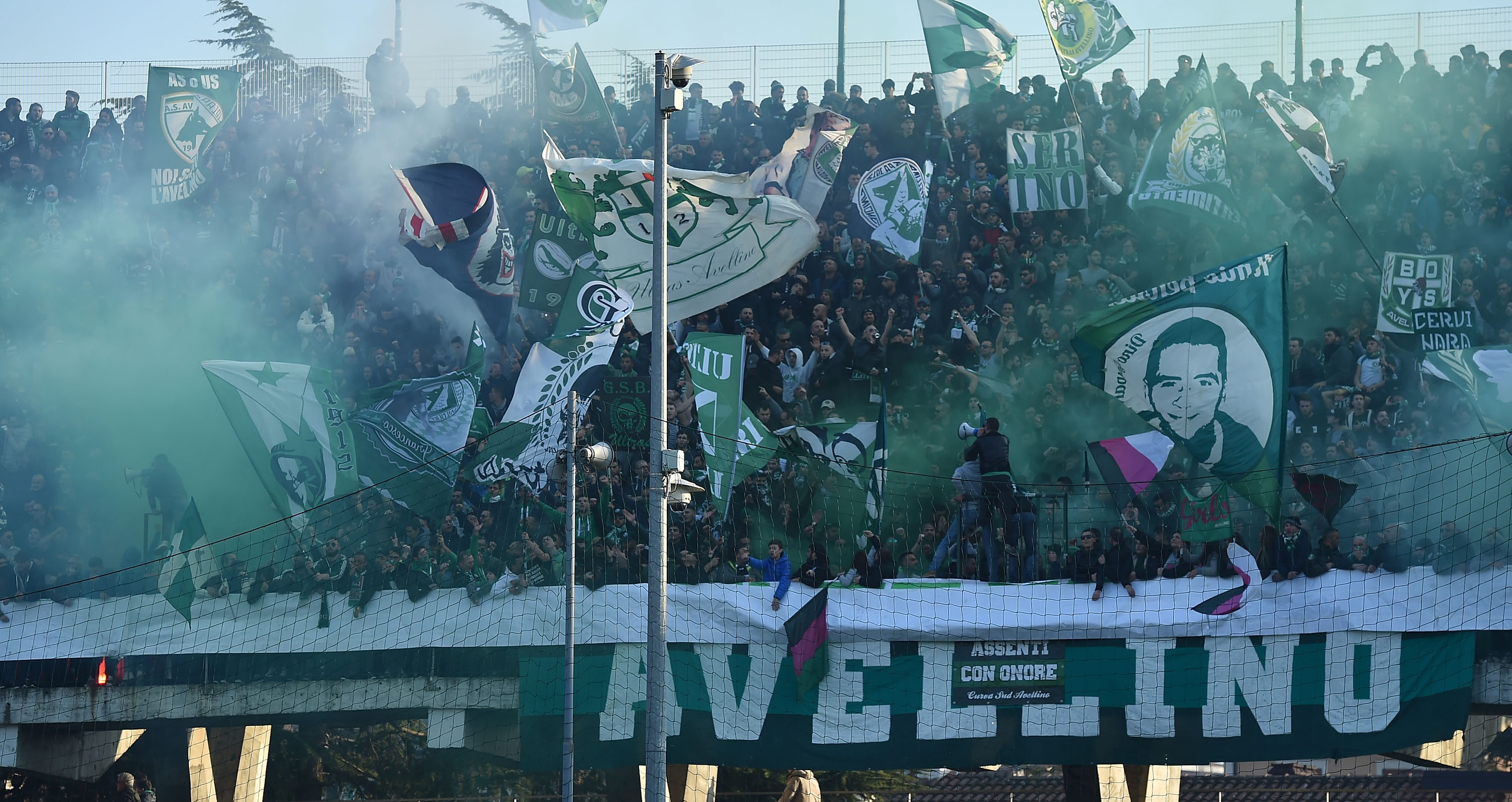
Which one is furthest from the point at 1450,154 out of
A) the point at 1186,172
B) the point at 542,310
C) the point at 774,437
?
the point at 542,310

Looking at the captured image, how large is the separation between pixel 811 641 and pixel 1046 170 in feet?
20.3

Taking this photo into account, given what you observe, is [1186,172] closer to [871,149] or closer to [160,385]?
[871,149]

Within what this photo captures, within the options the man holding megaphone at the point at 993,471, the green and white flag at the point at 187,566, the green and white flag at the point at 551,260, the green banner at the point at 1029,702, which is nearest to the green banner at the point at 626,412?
the green banner at the point at 1029,702

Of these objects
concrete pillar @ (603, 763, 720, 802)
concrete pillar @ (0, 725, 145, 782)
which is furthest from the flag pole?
concrete pillar @ (0, 725, 145, 782)

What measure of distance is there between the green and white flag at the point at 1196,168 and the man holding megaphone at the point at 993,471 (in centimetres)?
420

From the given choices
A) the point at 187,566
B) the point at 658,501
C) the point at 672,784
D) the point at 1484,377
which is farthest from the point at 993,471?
the point at 187,566

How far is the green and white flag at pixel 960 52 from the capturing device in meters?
17.0

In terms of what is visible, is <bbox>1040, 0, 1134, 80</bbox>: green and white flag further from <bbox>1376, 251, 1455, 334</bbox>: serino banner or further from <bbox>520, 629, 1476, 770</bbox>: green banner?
<bbox>520, 629, 1476, 770</bbox>: green banner

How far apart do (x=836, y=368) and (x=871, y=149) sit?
3250mm

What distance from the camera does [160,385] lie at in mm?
18094

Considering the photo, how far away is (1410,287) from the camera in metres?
14.6

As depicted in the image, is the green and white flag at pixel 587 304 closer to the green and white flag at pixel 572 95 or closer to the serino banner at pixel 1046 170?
the green and white flag at pixel 572 95

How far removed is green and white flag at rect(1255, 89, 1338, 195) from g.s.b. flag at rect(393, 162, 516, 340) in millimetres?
8380

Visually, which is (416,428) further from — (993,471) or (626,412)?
(993,471)
